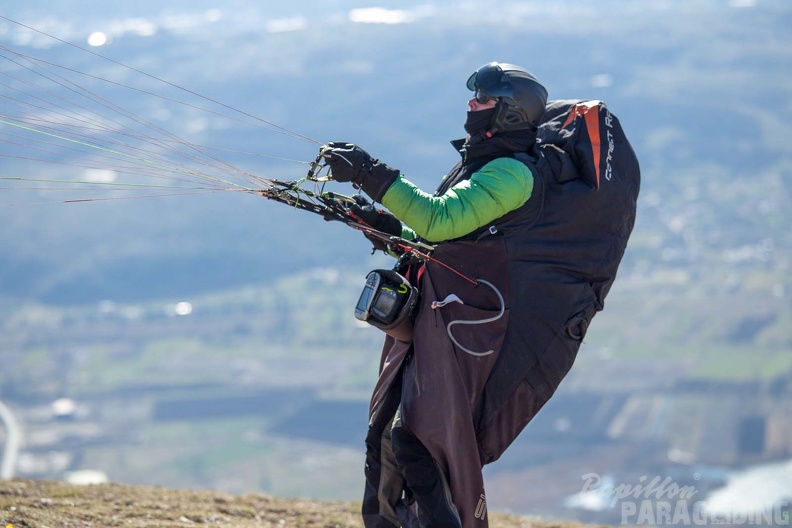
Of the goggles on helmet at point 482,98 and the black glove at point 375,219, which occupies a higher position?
the goggles on helmet at point 482,98

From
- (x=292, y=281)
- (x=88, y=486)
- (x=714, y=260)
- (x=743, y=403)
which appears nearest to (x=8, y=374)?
(x=292, y=281)

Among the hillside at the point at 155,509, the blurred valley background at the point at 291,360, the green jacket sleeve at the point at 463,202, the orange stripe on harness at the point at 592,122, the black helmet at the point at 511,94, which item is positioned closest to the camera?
the green jacket sleeve at the point at 463,202

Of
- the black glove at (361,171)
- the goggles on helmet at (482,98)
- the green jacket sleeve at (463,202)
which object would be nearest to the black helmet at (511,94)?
the goggles on helmet at (482,98)

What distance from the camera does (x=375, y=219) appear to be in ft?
21.1

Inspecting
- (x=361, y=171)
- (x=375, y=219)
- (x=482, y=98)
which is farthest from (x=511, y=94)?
(x=375, y=219)

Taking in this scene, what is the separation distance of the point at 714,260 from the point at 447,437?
180m

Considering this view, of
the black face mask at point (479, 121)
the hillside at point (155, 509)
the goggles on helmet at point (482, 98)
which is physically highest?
the goggles on helmet at point (482, 98)

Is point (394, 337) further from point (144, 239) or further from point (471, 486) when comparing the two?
point (144, 239)

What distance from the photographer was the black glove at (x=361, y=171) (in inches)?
220

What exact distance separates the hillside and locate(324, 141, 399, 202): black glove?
11.9ft

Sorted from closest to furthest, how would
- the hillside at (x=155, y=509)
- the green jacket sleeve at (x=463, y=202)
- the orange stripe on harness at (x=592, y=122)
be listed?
the green jacket sleeve at (x=463, y=202) < the orange stripe on harness at (x=592, y=122) < the hillside at (x=155, y=509)

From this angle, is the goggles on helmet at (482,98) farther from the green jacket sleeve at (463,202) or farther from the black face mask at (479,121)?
the green jacket sleeve at (463,202)

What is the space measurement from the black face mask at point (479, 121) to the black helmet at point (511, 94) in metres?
0.03

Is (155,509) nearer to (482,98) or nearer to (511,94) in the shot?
(482,98)
